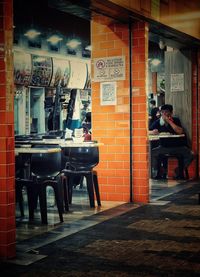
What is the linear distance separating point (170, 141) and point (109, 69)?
128 inches

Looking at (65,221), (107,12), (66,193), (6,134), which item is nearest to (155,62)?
(107,12)

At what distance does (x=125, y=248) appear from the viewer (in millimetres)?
5340

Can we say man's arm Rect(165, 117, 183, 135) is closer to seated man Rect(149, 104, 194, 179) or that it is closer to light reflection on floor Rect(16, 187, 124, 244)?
seated man Rect(149, 104, 194, 179)

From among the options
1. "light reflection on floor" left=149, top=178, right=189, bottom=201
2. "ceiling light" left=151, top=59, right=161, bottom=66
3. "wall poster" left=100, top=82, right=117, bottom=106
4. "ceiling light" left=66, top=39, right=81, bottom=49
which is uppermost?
"ceiling light" left=66, top=39, right=81, bottom=49

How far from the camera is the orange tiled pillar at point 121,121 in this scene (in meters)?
8.28

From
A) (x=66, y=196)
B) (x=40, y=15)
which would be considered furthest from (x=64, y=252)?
(x=40, y=15)

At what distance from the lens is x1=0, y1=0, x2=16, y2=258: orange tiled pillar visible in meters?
4.92

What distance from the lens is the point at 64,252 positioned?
5211mm

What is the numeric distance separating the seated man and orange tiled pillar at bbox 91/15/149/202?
2582 mm

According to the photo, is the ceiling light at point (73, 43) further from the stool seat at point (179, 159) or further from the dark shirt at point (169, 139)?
the stool seat at point (179, 159)

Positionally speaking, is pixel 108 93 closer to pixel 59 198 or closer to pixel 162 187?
pixel 59 198

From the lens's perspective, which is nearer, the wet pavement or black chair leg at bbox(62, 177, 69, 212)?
the wet pavement

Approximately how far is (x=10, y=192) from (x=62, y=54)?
1077 centimetres

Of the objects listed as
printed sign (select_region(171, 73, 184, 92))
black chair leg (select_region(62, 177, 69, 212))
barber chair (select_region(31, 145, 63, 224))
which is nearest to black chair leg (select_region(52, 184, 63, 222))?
barber chair (select_region(31, 145, 63, 224))
